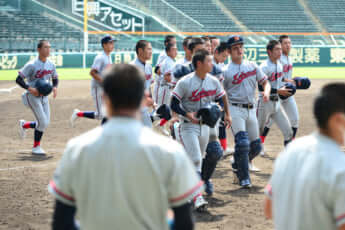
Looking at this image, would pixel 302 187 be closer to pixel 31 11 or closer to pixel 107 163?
pixel 107 163

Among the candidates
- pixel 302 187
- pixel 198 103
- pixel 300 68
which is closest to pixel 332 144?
pixel 302 187

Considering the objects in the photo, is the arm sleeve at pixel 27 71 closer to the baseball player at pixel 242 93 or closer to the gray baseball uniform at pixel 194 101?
the baseball player at pixel 242 93

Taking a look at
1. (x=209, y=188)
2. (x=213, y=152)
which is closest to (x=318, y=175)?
(x=213, y=152)

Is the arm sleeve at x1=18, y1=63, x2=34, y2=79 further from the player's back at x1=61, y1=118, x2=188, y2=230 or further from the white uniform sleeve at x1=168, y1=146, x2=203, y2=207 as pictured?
the white uniform sleeve at x1=168, y1=146, x2=203, y2=207

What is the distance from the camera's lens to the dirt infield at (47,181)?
20.3 ft

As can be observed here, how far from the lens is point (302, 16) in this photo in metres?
39.1

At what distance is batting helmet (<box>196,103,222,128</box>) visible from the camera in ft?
21.1

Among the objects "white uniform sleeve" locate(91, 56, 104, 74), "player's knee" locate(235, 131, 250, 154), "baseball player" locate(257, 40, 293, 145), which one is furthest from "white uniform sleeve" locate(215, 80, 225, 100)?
"white uniform sleeve" locate(91, 56, 104, 74)

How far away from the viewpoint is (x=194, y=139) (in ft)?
21.6

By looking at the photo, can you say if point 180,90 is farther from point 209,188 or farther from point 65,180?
point 65,180

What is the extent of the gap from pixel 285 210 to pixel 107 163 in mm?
968

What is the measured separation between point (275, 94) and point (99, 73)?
A: 3455 mm

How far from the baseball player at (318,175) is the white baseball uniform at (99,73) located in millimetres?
7560

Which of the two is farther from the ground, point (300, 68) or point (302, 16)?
point (302, 16)
